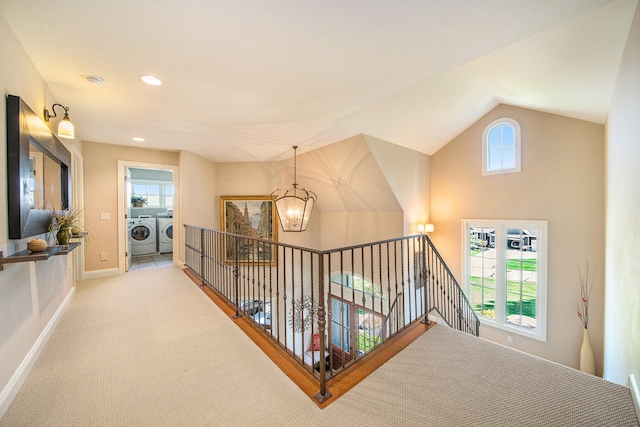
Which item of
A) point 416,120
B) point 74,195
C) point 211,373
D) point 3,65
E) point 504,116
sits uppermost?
point 504,116

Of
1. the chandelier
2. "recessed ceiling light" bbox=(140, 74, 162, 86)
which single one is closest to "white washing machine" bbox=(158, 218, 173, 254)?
the chandelier

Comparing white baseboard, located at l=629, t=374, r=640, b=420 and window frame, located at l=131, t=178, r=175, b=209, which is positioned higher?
window frame, located at l=131, t=178, r=175, b=209

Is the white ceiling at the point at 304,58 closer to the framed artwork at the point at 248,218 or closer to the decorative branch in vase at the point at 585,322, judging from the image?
the framed artwork at the point at 248,218

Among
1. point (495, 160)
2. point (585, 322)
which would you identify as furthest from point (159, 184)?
point (585, 322)

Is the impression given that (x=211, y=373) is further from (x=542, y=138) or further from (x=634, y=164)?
(x=542, y=138)

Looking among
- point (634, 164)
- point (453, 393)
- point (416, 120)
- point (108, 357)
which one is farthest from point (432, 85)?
point (108, 357)

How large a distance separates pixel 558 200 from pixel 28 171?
6525mm

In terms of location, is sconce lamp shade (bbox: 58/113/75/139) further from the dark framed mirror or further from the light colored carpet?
the light colored carpet

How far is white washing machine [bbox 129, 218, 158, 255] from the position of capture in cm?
611

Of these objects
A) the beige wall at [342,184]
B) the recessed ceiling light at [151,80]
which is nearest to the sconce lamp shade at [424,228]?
the beige wall at [342,184]

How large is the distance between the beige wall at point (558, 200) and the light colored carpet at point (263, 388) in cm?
331

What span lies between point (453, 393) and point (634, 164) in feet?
7.10

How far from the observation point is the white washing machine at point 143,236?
6109 mm

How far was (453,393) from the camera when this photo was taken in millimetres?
1526
